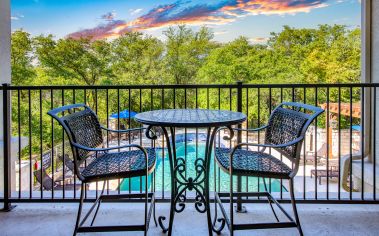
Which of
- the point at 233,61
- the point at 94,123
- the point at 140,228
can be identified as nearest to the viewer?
the point at 140,228

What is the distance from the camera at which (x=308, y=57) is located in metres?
16.0

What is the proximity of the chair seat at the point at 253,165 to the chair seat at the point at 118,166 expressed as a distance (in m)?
0.49

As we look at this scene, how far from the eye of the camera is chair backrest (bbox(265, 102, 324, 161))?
1.67 meters

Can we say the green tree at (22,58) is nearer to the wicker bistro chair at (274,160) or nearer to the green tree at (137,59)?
the green tree at (137,59)

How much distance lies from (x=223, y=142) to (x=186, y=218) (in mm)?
10181

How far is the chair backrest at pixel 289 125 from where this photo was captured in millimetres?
1670

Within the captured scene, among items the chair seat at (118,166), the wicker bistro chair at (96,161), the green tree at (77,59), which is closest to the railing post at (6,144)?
the wicker bistro chair at (96,161)

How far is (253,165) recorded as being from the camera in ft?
5.82

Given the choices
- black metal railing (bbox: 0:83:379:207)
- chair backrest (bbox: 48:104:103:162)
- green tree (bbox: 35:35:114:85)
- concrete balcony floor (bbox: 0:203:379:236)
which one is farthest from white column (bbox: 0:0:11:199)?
green tree (bbox: 35:35:114:85)

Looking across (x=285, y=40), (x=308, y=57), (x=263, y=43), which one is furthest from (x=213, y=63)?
(x=308, y=57)

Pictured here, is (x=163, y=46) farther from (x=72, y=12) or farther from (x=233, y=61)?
(x=72, y=12)

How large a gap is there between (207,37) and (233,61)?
92.3 inches

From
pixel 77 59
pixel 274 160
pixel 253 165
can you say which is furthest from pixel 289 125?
pixel 77 59

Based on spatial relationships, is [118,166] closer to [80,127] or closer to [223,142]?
[80,127]
